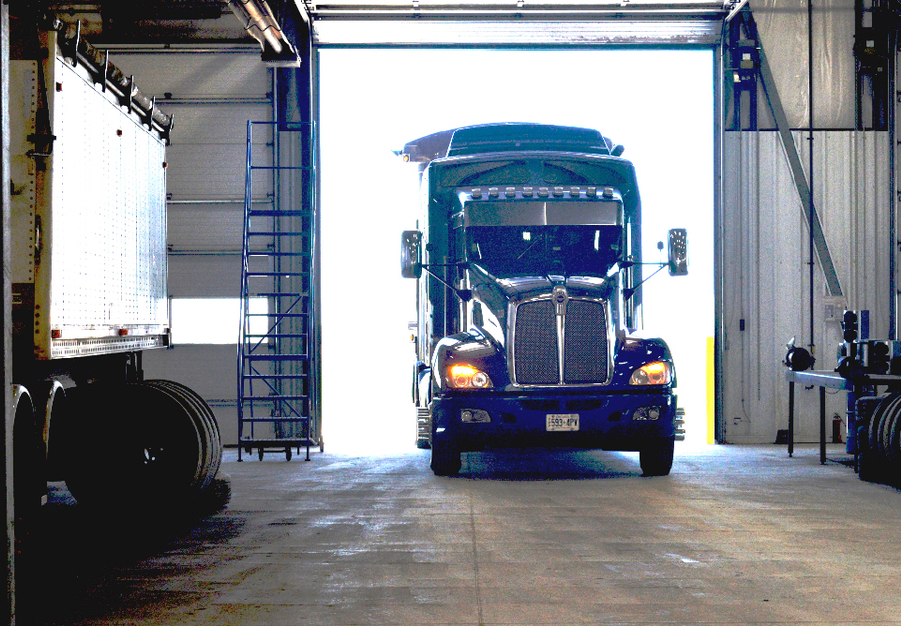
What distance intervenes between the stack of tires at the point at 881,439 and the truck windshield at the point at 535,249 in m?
3.20

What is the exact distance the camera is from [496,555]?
20.4ft

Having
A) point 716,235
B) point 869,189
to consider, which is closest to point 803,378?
point 716,235

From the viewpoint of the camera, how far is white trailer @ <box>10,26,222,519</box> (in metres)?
6.25

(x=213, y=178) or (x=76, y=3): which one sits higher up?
(x=76, y=3)

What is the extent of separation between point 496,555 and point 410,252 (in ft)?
14.7

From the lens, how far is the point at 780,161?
1406cm

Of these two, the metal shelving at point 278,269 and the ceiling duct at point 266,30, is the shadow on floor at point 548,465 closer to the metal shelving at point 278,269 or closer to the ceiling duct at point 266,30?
the metal shelving at point 278,269

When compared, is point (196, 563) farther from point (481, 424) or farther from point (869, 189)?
point (869, 189)

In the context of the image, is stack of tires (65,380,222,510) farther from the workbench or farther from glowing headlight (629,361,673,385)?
the workbench

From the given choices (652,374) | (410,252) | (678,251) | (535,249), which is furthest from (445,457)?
(678,251)

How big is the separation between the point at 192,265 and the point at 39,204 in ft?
25.9

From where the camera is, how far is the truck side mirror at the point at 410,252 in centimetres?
1000

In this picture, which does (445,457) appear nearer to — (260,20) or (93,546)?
(93,546)

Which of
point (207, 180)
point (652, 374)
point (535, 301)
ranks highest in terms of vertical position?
point (207, 180)
